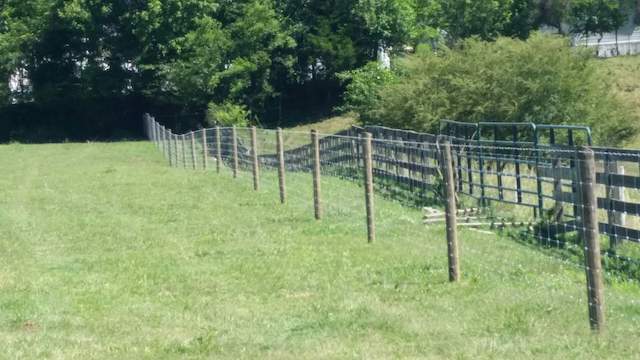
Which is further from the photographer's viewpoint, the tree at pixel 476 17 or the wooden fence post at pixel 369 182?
the tree at pixel 476 17

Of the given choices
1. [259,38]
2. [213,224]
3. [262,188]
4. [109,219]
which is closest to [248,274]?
[213,224]

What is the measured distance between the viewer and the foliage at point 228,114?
198 feet

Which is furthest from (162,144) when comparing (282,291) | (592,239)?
(592,239)

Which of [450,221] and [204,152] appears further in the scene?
[204,152]

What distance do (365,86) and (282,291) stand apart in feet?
145

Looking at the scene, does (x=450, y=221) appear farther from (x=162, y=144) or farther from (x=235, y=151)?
(x=162, y=144)

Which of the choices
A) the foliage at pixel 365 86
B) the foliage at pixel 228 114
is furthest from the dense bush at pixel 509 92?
the foliage at pixel 228 114

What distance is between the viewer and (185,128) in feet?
218

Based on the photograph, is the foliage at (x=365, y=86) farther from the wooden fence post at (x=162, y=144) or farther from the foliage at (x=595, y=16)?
the foliage at (x=595, y=16)

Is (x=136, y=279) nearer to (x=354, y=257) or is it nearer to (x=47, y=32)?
(x=354, y=257)

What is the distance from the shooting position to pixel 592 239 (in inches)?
349

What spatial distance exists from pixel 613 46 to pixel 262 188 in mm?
66518

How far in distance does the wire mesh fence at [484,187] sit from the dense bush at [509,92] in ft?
30.8

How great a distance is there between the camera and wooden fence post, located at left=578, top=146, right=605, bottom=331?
884 centimetres
